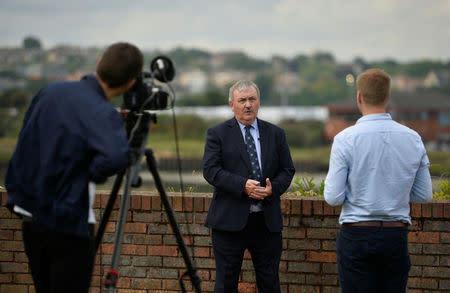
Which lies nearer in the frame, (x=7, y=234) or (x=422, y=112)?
(x=7, y=234)

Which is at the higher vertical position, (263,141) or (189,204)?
(263,141)

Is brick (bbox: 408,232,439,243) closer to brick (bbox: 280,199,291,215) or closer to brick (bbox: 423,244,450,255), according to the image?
brick (bbox: 423,244,450,255)

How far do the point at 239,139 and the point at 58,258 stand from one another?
1656 mm

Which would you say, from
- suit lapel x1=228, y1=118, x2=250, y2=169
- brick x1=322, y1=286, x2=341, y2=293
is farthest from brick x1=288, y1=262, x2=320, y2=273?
suit lapel x1=228, y1=118, x2=250, y2=169

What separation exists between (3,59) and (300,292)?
197m

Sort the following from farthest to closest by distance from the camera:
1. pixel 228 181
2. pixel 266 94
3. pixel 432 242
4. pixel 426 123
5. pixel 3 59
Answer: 1. pixel 3 59
2. pixel 266 94
3. pixel 426 123
4. pixel 432 242
5. pixel 228 181

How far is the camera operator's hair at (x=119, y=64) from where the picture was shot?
9.70 ft

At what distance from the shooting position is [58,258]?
290 cm

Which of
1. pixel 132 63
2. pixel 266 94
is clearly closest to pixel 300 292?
pixel 132 63

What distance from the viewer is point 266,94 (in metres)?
164

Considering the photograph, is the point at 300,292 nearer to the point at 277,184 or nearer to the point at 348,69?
the point at 277,184

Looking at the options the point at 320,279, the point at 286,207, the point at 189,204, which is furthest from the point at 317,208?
the point at 189,204

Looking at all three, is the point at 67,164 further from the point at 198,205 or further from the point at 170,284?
the point at 170,284

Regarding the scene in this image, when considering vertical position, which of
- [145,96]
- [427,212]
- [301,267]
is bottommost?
[301,267]
